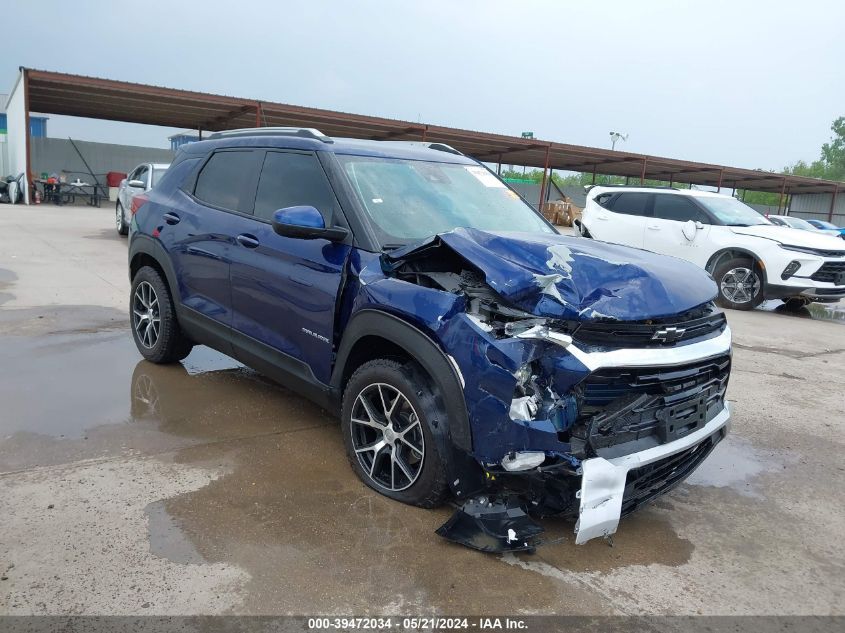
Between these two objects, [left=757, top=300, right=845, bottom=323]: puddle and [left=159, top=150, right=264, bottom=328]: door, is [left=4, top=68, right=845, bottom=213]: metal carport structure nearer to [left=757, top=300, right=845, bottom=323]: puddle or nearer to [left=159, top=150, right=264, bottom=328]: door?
[left=757, top=300, right=845, bottom=323]: puddle

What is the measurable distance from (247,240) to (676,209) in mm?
8933

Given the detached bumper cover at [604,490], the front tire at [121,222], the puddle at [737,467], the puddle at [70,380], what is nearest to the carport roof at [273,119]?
the front tire at [121,222]

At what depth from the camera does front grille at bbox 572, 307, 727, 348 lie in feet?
8.93

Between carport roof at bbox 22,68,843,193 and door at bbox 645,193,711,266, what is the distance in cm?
1636

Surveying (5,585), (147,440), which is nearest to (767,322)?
(147,440)

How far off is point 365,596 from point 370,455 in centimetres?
91

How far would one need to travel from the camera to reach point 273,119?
26906 mm

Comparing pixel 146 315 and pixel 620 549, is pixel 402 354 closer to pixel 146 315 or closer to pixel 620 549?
pixel 620 549

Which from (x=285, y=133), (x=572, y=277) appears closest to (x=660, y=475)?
(x=572, y=277)

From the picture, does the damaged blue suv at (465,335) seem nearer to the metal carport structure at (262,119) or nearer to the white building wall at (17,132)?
the metal carport structure at (262,119)

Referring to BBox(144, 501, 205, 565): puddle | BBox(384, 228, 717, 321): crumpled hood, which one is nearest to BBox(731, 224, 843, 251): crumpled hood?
BBox(384, 228, 717, 321): crumpled hood

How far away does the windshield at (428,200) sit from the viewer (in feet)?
12.0

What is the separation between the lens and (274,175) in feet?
13.7

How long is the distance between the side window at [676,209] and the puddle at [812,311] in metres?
1.95
